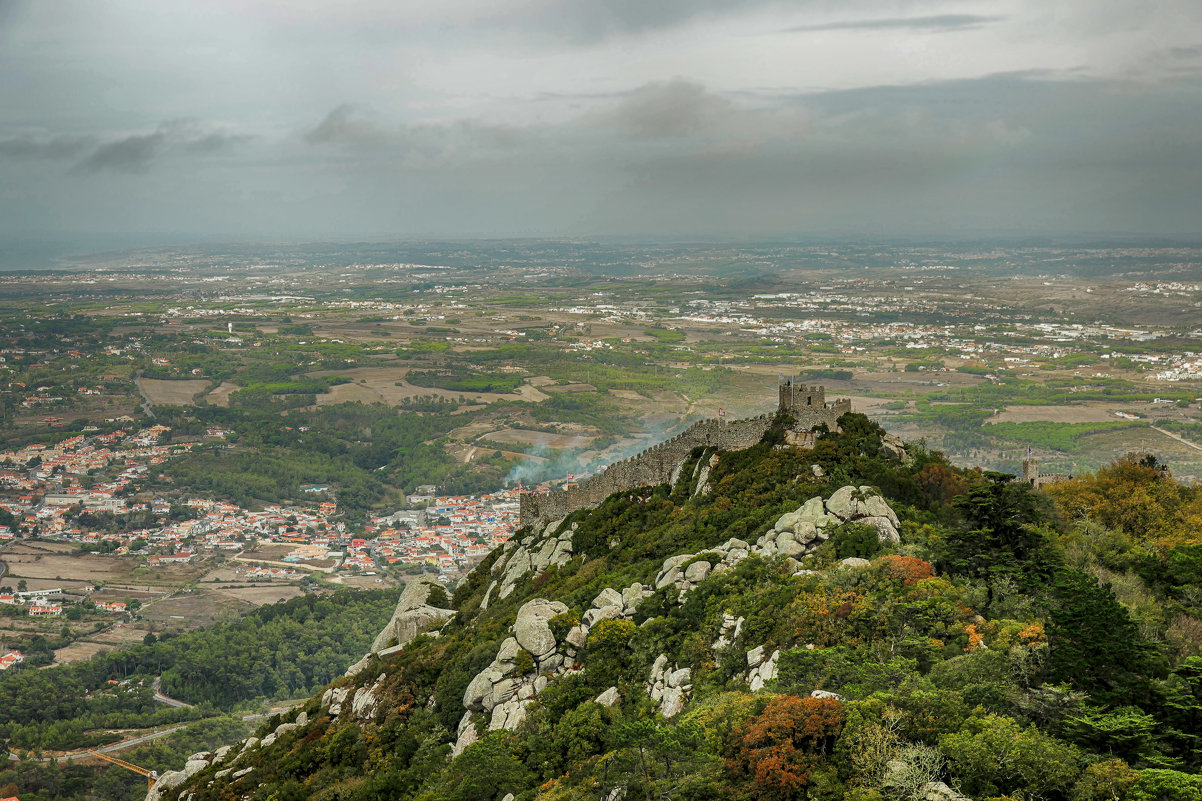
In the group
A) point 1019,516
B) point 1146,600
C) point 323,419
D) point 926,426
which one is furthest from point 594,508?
point 323,419

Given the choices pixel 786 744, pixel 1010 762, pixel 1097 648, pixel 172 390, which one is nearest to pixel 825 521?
pixel 1097 648

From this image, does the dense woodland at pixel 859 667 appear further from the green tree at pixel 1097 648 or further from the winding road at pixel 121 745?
the winding road at pixel 121 745

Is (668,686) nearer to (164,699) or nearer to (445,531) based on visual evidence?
(164,699)

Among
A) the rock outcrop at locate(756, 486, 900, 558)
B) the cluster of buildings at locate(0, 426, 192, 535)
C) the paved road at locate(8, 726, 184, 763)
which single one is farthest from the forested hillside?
the cluster of buildings at locate(0, 426, 192, 535)

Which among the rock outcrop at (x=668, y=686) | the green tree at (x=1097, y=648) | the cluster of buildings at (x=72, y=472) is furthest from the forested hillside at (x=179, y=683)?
the green tree at (x=1097, y=648)

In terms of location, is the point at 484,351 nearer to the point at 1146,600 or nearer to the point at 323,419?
the point at 323,419
